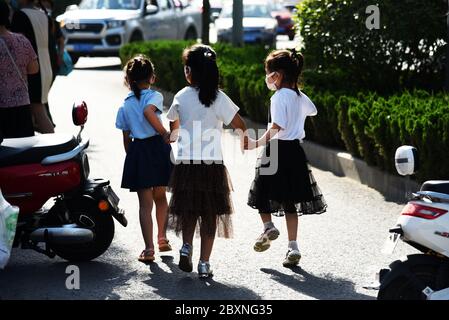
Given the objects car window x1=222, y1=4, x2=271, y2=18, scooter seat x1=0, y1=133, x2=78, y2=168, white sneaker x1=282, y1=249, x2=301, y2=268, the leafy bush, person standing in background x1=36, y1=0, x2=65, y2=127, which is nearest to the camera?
scooter seat x1=0, y1=133, x2=78, y2=168

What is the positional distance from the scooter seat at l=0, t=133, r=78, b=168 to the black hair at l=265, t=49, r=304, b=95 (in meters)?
1.44

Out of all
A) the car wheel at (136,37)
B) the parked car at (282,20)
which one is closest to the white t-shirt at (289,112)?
the car wheel at (136,37)

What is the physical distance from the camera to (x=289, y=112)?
8.43 meters

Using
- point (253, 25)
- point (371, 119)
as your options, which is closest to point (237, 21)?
point (371, 119)

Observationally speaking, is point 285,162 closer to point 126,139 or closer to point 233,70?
point 126,139

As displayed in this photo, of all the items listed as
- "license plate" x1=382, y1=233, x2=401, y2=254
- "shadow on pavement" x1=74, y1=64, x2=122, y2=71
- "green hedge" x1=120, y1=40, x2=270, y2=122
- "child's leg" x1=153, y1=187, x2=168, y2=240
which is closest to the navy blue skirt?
"child's leg" x1=153, y1=187, x2=168, y2=240

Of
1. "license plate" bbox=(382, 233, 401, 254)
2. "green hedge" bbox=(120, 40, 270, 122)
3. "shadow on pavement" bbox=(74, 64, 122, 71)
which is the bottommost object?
"shadow on pavement" bbox=(74, 64, 122, 71)

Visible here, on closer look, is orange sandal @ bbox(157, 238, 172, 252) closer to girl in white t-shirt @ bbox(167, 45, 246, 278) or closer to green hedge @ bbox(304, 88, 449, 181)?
girl in white t-shirt @ bbox(167, 45, 246, 278)

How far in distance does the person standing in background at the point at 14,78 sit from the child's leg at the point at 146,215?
165cm

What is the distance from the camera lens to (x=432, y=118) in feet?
34.8

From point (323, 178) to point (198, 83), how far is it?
4.16m

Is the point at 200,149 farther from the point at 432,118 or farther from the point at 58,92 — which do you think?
the point at 58,92

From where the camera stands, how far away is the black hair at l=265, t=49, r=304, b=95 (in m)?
8.47

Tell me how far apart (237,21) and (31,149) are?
1279 cm
